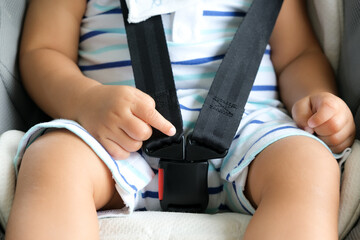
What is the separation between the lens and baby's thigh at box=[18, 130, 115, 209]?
627mm

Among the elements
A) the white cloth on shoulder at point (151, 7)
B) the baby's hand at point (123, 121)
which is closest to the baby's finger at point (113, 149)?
the baby's hand at point (123, 121)

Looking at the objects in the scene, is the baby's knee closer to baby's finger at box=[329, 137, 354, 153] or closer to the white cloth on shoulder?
the white cloth on shoulder

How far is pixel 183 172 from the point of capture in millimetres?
760

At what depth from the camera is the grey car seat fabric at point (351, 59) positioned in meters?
0.80

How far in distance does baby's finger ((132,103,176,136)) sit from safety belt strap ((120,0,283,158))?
38 millimetres

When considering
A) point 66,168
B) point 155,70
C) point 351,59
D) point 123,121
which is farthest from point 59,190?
point 351,59

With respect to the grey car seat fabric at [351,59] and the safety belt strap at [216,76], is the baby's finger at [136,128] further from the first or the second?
the grey car seat fabric at [351,59]

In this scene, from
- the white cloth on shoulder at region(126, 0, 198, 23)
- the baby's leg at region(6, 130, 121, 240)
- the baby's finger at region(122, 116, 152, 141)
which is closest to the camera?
the baby's leg at region(6, 130, 121, 240)

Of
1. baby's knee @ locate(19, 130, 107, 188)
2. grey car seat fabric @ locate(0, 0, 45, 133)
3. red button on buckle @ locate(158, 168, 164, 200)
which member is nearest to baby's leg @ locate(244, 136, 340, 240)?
red button on buckle @ locate(158, 168, 164, 200)

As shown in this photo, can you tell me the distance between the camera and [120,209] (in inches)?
29.2

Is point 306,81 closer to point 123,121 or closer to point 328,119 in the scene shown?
point 328,119

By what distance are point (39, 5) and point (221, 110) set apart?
0.41 m

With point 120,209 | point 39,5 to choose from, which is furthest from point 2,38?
point 120,209

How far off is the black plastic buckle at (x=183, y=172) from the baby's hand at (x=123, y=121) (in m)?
0.05
